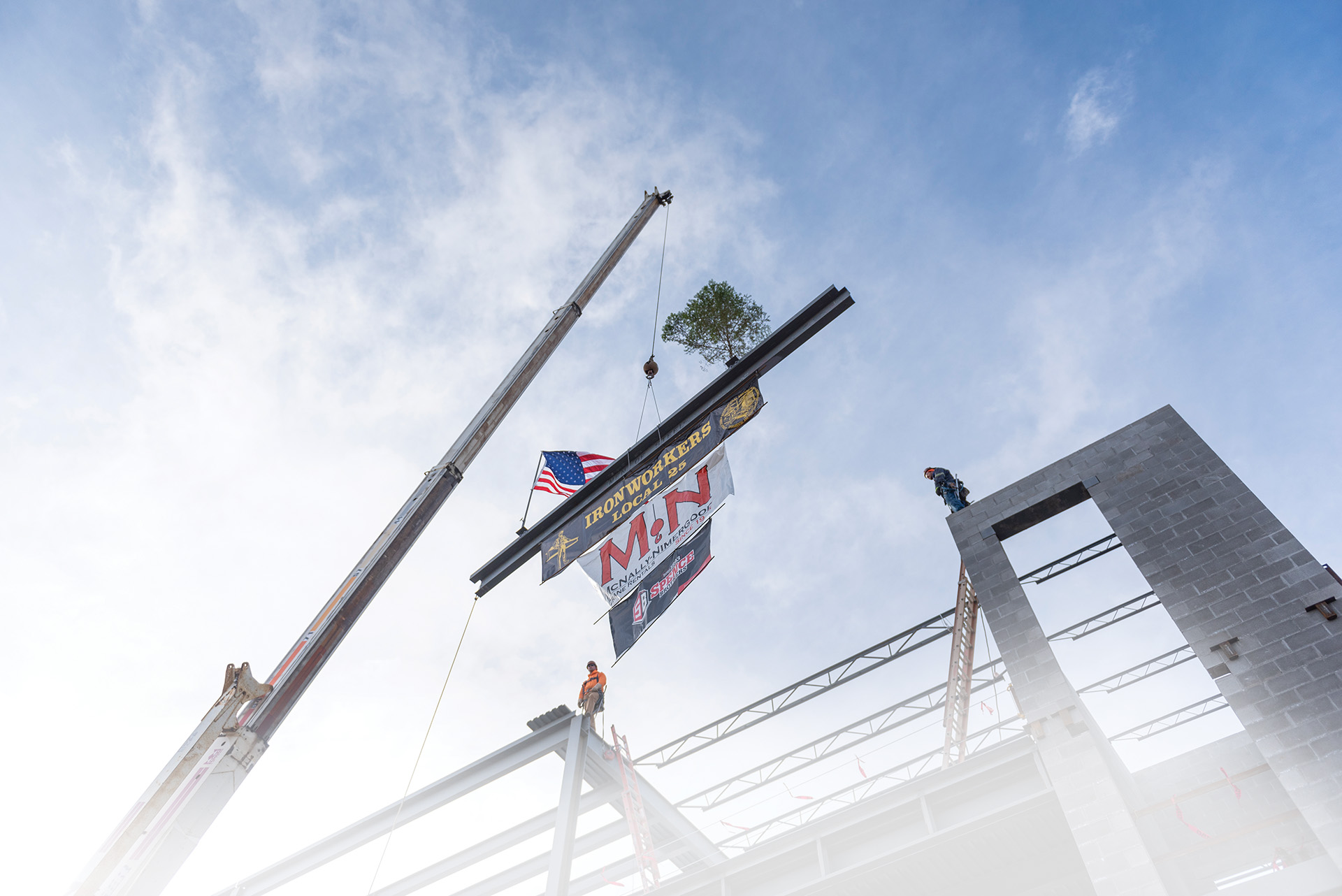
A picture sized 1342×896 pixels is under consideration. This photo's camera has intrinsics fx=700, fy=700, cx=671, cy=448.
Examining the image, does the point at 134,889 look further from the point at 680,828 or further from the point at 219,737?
the point at 680,828

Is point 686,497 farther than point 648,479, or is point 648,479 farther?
point 648,479

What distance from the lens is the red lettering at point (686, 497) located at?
12875mm

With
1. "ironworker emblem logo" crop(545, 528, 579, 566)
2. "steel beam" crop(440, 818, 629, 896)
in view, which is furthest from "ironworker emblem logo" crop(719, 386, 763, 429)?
"steel beam" crop(440, 818, 629, 896)

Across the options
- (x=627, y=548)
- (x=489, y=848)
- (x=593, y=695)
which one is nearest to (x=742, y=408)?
(x=627, y=548)

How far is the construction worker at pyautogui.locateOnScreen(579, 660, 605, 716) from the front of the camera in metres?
15.7

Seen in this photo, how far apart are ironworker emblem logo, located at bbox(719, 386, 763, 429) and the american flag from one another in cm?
328

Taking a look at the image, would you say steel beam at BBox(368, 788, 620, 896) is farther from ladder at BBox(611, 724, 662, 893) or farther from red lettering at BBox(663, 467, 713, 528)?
red lettering at BBox(663, 467, 713, 528)

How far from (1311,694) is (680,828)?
Result: 40.9 ft

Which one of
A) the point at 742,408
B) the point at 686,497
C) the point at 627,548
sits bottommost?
the point at 627,548

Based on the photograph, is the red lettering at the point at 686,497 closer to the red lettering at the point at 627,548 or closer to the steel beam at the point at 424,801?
the red lettering at the point at 627,548

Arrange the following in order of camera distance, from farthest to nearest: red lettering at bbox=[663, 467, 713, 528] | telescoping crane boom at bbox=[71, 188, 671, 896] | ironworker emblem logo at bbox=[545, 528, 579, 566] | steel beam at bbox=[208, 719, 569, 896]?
steel beam at bbox=[208, 719, 569, 896] < ironworker emblem logo at bbox=[545, 528, 579, 566] < red lettering at bbox=[663, 467, 713, 528] < telescoping crane boom at bbox=[71, 188, 671, 896]

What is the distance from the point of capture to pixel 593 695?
15875mm

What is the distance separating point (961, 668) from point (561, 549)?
31.0ft

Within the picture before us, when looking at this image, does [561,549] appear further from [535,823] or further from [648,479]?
[535,823]
